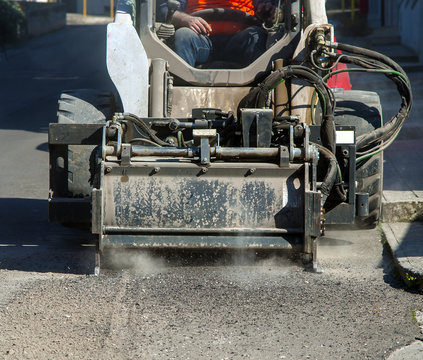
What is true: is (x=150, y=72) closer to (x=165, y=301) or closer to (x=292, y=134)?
(x=292, y=134)

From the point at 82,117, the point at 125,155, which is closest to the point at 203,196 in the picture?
the point at 125,155

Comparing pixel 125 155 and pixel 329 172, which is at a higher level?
pixel 125 155

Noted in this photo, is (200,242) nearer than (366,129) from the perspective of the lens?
Yes

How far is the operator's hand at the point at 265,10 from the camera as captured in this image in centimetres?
753

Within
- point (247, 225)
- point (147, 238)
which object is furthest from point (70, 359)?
point (247, 225)

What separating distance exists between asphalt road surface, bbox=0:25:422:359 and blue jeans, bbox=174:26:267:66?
1.88 metres

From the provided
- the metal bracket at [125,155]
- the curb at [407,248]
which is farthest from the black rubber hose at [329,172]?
the metal bracket at [125,155]

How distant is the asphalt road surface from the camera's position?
454 centimetres

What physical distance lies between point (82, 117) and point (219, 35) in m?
1.64

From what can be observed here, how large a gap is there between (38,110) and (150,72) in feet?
35.9

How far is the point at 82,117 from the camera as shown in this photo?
23.0 ft

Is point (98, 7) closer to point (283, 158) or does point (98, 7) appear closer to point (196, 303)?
point (283, 158)

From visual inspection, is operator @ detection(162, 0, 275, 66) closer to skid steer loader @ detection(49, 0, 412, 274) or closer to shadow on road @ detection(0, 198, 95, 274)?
skid steer loader @ detection(49, 0, 412, 274)

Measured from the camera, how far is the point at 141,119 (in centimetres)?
649
